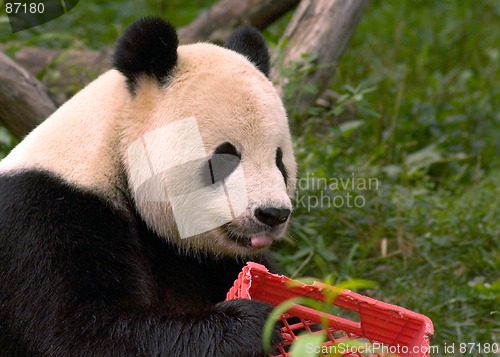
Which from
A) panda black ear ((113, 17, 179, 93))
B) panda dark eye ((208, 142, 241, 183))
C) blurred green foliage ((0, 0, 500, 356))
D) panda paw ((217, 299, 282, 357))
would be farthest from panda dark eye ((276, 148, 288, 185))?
blurred green foliage ((0, 0, 500, 356))

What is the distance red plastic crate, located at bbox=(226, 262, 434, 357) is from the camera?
3395 millimetres

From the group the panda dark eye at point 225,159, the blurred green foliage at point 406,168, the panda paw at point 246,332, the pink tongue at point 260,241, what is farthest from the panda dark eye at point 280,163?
the blurred green foliage at point 406,168

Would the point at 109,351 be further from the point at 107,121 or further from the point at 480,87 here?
the point at 480,87

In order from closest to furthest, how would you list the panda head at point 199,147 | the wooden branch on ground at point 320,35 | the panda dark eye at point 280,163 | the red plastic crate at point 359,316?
the red plastic crate at point 359,316 → the panda head at point 199,147 → the panda dark eye at point 280,163 → the wooden branch on ground at point 320,35

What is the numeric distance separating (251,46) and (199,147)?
35.9 inches

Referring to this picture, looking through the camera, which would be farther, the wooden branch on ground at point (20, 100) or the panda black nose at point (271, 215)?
the wooden branch on ground at point (20, 100)

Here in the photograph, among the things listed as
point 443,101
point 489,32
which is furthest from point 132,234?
point 489,32

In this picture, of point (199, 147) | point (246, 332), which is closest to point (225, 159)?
point (199, 147)

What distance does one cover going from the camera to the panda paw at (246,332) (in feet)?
11.3

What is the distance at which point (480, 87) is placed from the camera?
8.97m

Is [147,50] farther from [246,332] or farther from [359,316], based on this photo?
[359,316]

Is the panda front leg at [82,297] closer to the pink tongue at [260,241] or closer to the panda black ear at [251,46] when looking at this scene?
the pink tongue at [260,241]

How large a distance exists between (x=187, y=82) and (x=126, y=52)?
30 centimetres

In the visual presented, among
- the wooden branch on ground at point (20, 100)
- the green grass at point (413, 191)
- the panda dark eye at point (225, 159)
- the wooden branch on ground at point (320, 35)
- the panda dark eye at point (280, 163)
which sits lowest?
the green grass at point (413, 191)
